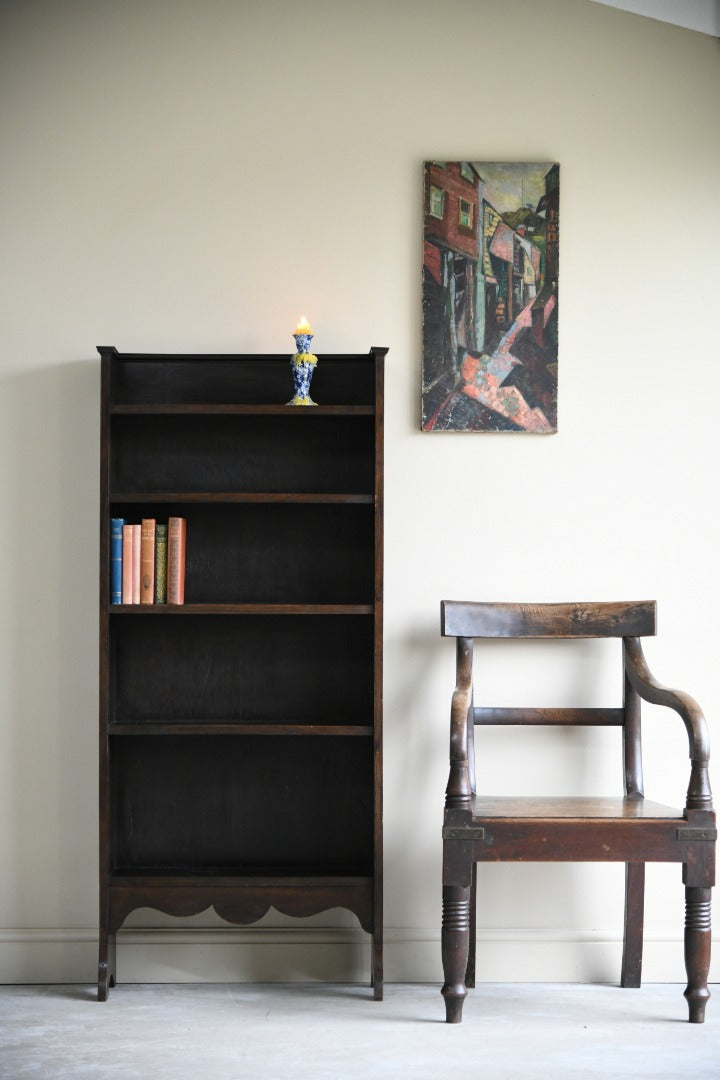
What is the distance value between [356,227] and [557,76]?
740 millimetres

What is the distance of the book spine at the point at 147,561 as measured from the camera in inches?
108

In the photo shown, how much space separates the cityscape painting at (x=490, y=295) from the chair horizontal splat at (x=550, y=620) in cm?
54

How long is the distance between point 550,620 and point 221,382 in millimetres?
1134

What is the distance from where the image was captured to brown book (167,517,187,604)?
273 cm

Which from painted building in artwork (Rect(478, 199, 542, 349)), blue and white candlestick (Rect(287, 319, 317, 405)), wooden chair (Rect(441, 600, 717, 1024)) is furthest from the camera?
painted building in artwork (Rect(478, 199, 542, 349))

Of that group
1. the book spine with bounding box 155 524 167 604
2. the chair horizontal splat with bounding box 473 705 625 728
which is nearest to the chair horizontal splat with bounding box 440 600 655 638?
the chair horizontal splat with bounding box 473 705 625 728

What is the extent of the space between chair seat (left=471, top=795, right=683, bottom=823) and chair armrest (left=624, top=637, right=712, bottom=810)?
0.23ft

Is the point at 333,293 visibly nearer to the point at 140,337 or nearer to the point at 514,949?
the point at 140,337

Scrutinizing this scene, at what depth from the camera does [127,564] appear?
2729mm

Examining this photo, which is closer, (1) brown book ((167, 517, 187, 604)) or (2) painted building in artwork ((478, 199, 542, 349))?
(1) brown book ((167, 517, 187, 604))

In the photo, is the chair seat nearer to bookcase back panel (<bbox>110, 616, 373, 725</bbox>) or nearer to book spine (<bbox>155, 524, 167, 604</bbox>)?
bookcase back panel (<bbox>110, 616, 373, 725</bbox>)

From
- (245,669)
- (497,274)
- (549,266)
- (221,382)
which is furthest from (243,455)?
(549,266)

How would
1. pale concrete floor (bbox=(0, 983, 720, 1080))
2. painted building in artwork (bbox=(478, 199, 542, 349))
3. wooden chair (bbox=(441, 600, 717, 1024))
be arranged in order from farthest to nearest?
painted building in artwork (bbox=(478, 199, 542, 349))
wooden chair (bbox=(441, 600, 717, 1024))
pale concrete floor (bbox=(0, 983, 720, 1080))

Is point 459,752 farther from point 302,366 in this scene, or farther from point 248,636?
point 302,366
